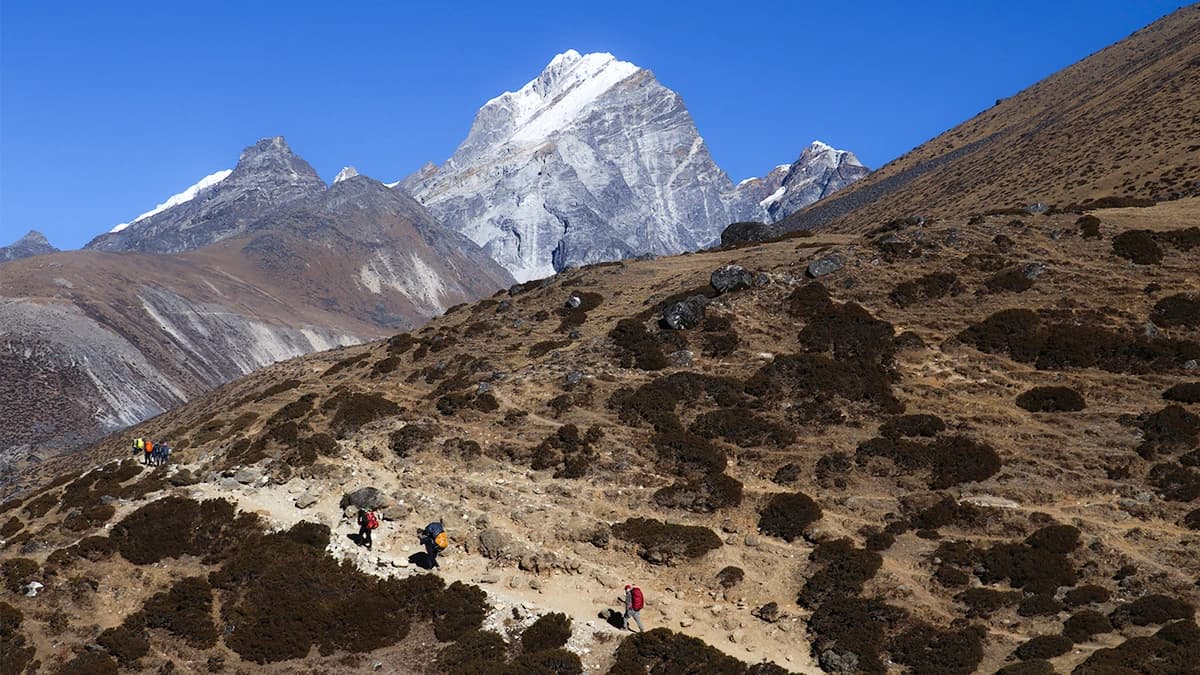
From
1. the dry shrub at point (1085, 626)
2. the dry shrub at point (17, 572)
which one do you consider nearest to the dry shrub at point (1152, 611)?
the dry shrub at point (1085, 626)

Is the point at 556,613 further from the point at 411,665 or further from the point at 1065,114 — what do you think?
the point at 1065,114

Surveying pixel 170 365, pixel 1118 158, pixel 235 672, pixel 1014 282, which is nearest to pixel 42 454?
pixel 170 365

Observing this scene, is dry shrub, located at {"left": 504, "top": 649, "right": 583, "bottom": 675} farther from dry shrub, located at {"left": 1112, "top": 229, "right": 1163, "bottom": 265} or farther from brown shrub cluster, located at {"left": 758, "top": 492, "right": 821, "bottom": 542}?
dry shrub, located at {"left": 1112, "top": 229, "right": 1163, "bottom": 265}

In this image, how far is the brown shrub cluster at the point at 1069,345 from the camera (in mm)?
35438

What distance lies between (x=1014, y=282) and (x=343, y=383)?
35515mm

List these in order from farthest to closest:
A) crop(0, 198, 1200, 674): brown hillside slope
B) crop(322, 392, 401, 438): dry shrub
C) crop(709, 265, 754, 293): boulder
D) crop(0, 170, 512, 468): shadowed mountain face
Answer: crop(0, 170, 512, 468): shadowed mountain face → crop(709, 265, 754, 293): boulder → crop(322, 392, 401, 438): dry shrub → crop(0, 198, 1200, 674): brown hillside slope

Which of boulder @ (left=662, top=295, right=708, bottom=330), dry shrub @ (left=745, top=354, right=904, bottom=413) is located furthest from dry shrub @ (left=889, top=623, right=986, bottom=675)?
boulder @ (left=662, top=295, right=708, bottom=330)

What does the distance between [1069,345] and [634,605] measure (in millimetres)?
23679

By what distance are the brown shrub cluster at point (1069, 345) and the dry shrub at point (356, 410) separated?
27.5 metres

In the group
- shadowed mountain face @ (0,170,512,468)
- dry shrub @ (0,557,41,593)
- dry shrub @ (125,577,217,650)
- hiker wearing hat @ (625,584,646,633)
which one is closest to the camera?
hiker wearing hat @ (625,584,646,633)

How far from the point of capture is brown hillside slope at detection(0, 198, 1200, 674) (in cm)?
2553

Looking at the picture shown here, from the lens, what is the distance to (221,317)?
186 metres

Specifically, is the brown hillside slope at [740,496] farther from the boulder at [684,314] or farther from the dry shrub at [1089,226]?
the boulder at [684,314]

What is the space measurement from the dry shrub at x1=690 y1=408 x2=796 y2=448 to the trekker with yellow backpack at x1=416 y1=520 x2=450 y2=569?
1202cm
